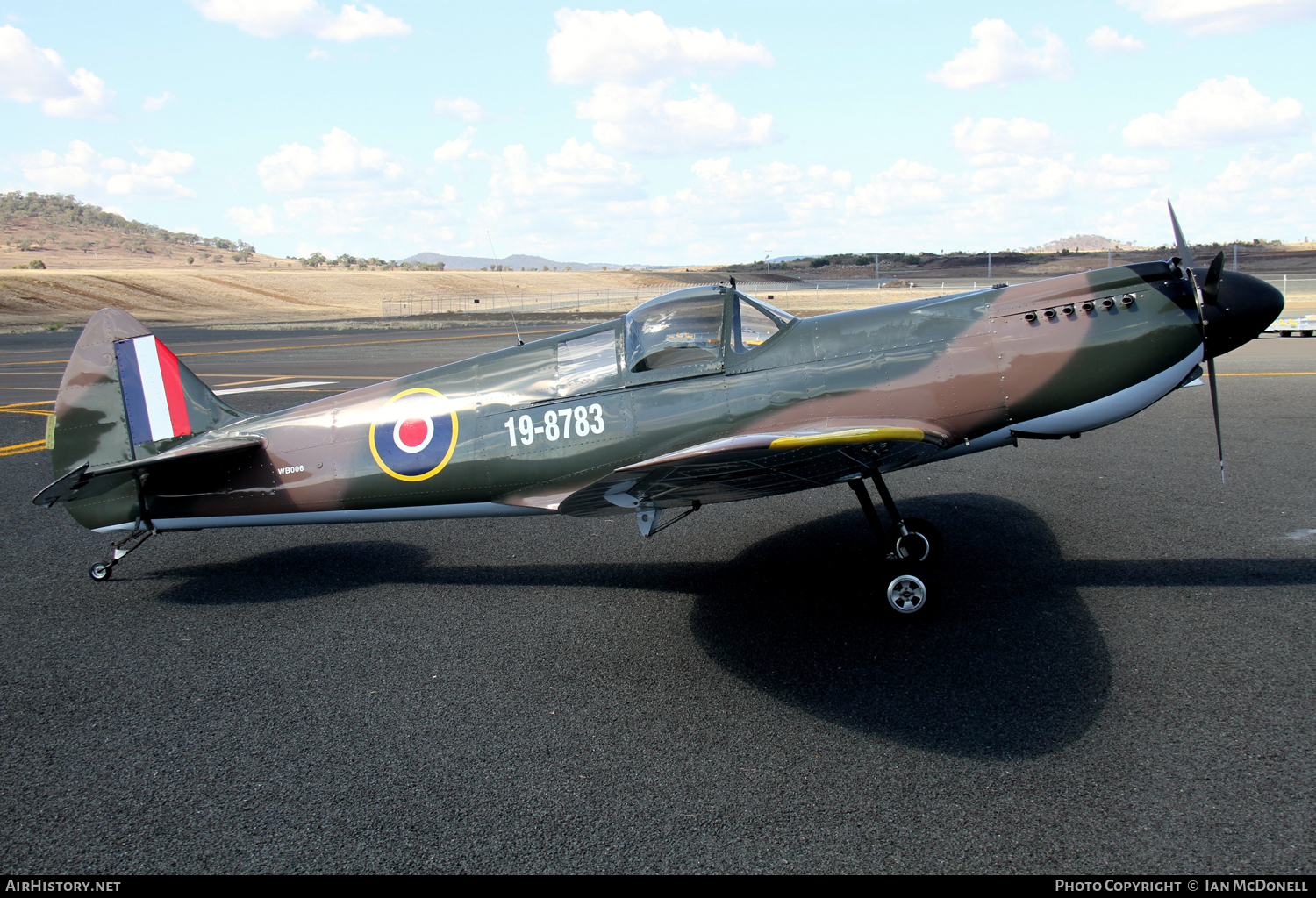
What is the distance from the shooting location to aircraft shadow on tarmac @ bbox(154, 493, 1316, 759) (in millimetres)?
3955

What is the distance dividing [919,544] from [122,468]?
531cm

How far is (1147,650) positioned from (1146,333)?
6.00ft

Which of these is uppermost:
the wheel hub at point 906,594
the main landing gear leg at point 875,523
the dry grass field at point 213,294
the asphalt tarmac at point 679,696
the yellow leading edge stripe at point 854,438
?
the dry grass field at point 213,294

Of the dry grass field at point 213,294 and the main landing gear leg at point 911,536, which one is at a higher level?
the dry grass field at point 213,294

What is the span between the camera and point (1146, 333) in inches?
193

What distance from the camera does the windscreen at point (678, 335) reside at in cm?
531

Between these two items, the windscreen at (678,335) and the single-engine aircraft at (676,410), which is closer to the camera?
the single-engine aircraft at (676,410)

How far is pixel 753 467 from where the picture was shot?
14.2ft

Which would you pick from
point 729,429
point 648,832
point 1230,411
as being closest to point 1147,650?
point 729,429

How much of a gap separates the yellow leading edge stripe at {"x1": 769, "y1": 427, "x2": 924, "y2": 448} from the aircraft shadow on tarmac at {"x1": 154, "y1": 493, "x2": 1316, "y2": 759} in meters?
1.23

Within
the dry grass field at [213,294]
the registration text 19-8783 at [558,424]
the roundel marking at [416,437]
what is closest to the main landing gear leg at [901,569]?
the registration text 19-8783 at [558,424]

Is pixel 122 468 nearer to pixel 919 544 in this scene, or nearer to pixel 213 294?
pixel 919 544

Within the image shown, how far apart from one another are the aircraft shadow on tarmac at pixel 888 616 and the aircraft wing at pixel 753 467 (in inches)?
34.3

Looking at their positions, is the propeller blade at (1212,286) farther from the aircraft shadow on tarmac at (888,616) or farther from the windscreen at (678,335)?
the windscreen at (678,335)
